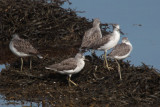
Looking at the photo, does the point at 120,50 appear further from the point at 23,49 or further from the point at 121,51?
the point at 23,49

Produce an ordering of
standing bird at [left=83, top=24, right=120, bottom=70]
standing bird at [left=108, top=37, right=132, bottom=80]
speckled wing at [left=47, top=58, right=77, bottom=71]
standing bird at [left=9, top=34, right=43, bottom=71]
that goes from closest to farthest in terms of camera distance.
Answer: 1. speckled wing at [left=47, top=58, right=77, bottom=71]
2. standing bird at [left=108, top=37, right=132, bottom=80]
3. standing bird at [left=83, top=24, right=120, bottom=70]
4. standing bird at [left=9, top=34, right=43, bottom=71]

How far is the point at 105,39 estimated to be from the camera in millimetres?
17062

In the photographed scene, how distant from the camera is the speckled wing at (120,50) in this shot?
53.9 ft

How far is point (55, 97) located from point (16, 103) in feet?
4.57

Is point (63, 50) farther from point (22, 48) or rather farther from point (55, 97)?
point (55, 97)

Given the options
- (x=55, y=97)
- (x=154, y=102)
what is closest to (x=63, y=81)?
(x=55, y=97)

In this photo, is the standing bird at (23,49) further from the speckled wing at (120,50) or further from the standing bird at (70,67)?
the speckled wing at (120,50)

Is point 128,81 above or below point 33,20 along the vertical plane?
below

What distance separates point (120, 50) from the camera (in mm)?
16516

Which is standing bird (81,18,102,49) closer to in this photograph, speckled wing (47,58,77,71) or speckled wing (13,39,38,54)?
speckled wing (13,39,38,54)

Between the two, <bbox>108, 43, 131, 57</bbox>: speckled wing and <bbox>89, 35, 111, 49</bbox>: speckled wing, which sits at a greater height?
<bbox>89, 35, 111, 49</bbox>: speckled wing

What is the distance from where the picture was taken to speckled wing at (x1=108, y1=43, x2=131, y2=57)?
1642 centimetres

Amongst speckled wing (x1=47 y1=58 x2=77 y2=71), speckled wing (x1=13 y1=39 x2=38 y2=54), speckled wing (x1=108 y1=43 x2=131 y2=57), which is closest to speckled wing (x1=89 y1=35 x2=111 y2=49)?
speckled wing (x1=108 y1=43 x2=131 y2=57)

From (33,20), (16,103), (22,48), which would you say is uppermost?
(33,20)
